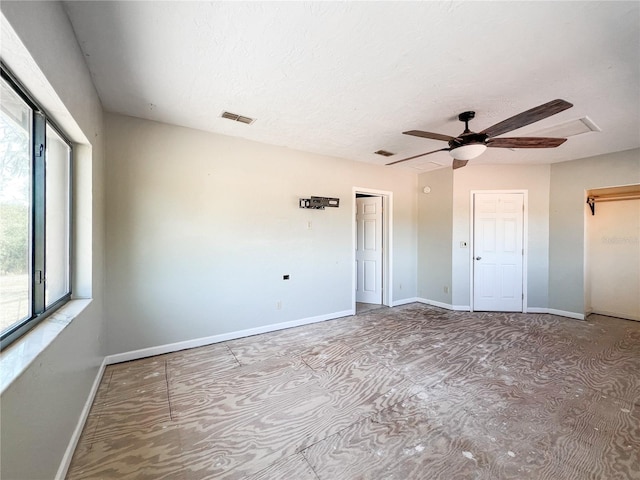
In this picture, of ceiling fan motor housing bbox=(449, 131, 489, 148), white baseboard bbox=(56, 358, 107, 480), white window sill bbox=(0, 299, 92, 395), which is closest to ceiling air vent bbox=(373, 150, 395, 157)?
ceiling fan motor housing bbox=(449, 131, 489, 148)

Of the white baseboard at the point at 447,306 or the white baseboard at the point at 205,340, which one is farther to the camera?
the white baseboard at the point at 447,306

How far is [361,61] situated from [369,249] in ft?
12.0

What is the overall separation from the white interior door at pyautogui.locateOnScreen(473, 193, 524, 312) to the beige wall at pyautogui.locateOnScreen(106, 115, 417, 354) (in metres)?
2.24

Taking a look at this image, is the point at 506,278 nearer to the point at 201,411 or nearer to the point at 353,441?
the point at 353,441

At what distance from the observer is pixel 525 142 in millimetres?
2605

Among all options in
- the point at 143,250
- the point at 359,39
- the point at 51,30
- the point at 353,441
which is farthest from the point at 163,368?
the point at 359,39

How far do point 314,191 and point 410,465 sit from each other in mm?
3319

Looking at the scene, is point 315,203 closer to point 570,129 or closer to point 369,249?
point 369,249

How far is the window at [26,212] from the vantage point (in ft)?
4.12

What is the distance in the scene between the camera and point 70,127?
186cm

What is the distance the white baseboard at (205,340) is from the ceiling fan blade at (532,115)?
3.20 m

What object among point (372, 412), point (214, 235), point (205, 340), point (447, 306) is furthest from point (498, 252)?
point (205, 340)

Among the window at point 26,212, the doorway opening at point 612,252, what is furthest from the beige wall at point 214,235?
the doorway opening at point 612,252

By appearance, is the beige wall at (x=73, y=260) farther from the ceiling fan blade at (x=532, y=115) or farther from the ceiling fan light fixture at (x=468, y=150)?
the ceiling fan light fixture at (x=468, y=150)
